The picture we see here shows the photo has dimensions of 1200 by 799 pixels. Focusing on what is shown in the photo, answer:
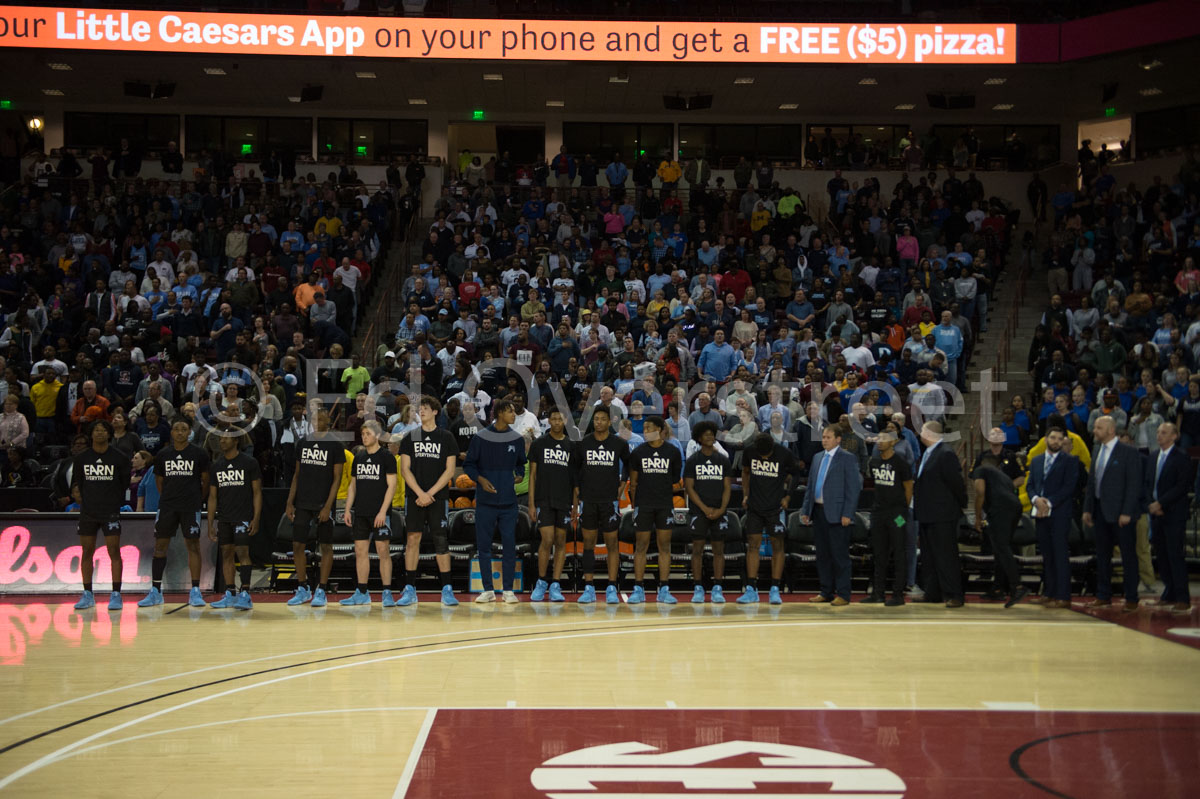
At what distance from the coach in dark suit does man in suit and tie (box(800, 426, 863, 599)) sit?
730 millimetres

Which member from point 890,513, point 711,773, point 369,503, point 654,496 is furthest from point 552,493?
point 711,773

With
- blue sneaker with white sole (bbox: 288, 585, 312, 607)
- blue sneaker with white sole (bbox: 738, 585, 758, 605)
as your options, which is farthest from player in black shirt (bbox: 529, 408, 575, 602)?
blue sneaker with white sole (bbox: 288, 585, 312, 607)

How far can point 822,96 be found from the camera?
2962 cm

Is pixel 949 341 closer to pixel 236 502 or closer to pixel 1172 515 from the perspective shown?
pixel 1172 515

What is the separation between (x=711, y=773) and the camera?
21.5 ft

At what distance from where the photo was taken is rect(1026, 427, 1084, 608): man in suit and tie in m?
12.9

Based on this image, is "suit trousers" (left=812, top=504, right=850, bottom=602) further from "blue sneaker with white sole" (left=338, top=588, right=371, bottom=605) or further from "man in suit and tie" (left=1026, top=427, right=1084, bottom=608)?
"blue sneaker with white sole" (left=338, top=588, right=371, bottom=605)

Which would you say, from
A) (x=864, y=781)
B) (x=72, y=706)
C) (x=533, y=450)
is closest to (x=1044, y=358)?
(x=533, y=450)

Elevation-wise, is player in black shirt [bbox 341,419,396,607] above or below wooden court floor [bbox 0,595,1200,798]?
above

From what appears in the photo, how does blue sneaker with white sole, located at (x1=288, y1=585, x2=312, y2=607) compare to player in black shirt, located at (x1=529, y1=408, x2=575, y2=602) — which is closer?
blue sneaker with white sole, located at (x1=288, y1=585, x2=312, y2=607)

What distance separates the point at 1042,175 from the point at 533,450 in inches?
854

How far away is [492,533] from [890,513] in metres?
4.43

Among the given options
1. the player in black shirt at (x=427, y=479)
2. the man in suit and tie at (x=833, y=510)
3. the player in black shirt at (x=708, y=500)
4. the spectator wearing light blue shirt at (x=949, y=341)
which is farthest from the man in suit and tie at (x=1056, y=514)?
the spectator wearing light blue shirt at (x=949, y=341)

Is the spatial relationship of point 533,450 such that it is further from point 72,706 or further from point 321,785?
point 321,785
